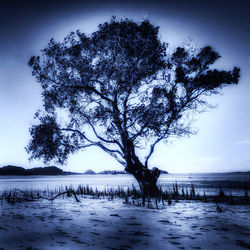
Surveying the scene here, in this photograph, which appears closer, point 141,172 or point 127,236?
point 127,236

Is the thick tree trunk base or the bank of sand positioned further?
the thick tree trunk base

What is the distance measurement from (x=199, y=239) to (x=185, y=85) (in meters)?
12.4

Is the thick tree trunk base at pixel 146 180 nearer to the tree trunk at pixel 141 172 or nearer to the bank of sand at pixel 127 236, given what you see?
the tree trunk at pixel 141 172

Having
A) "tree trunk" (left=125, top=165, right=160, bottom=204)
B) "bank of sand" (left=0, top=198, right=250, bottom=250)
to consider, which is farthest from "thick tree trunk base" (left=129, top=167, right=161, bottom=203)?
"bank of sand" (left=0, top=198, right=250, bottom=250)

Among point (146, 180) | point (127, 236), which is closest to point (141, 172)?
point (146, 180)

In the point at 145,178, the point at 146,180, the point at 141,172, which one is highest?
the point at 141,172

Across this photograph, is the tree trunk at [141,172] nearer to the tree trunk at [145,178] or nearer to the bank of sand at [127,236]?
the tree trunk at [145,178]

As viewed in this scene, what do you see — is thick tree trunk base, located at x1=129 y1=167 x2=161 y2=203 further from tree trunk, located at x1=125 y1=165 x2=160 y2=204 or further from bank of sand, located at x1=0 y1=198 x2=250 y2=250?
bank of sand, located at x1=0 y1=198 x2=250 y2=250

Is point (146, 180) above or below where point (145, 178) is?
below

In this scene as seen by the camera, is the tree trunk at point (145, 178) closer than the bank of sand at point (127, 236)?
No

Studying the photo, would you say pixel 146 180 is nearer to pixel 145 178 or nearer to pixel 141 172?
pixel 145 178

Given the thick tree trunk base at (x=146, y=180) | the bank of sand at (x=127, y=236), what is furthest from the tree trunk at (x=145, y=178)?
the bank of sand at (x=127, y=236)

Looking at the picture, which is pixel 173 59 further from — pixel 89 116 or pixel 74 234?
pixel 74 234

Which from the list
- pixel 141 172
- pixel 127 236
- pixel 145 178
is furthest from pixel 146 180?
pixel 127 236
